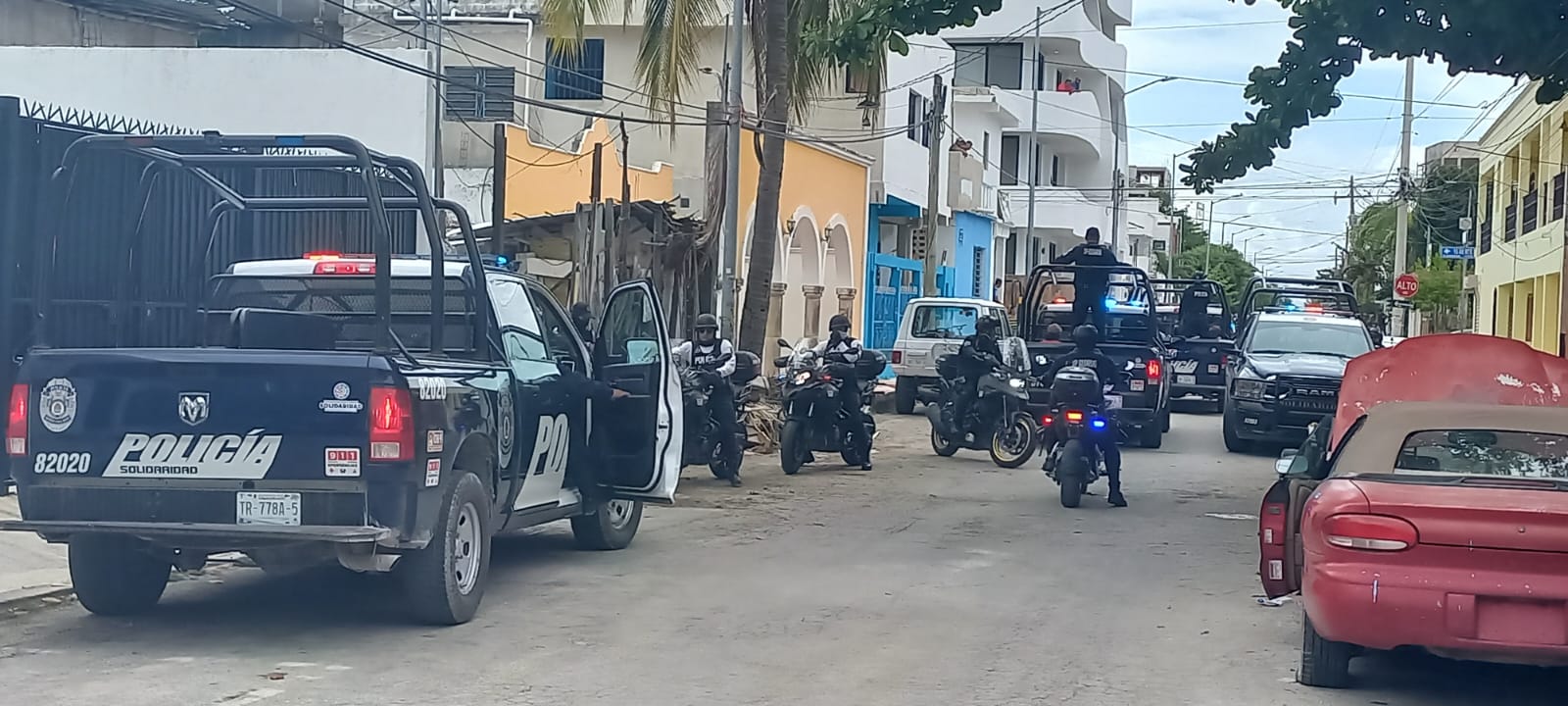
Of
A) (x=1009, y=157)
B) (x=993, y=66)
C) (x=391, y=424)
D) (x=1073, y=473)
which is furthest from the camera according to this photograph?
(x=1009, y=157)

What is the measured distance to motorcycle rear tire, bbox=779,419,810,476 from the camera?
16578 mm

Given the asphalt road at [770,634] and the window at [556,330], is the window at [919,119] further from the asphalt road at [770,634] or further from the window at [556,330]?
the window at [556,330]

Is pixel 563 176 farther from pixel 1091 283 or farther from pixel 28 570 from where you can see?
pixel 28 570

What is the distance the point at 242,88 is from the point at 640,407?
13701 mm

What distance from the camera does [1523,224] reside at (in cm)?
3606

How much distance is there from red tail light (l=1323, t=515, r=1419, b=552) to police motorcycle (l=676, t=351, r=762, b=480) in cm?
877

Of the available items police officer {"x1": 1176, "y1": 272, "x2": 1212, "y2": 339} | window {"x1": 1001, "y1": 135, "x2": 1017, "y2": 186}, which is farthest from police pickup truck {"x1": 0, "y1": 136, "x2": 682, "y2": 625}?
window {"x1": 1001, "y1": 135, "x2": 1017, "y2": 186}

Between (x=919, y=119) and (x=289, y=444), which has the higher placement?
(x=919, y=119)

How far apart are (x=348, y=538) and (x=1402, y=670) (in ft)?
15.7

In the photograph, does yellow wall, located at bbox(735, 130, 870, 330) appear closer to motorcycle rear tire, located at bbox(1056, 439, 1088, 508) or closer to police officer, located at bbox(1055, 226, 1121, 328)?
police officer, located at bbox(1055, 226, 1121, 328)

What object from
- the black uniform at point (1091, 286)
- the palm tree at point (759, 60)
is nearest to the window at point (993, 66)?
the black uniform at point (1091, 286)

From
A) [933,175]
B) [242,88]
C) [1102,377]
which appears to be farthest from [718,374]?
[933,175]

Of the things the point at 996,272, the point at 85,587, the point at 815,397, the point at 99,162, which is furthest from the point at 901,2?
the point at 996,272

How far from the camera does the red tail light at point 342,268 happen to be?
926 cm
